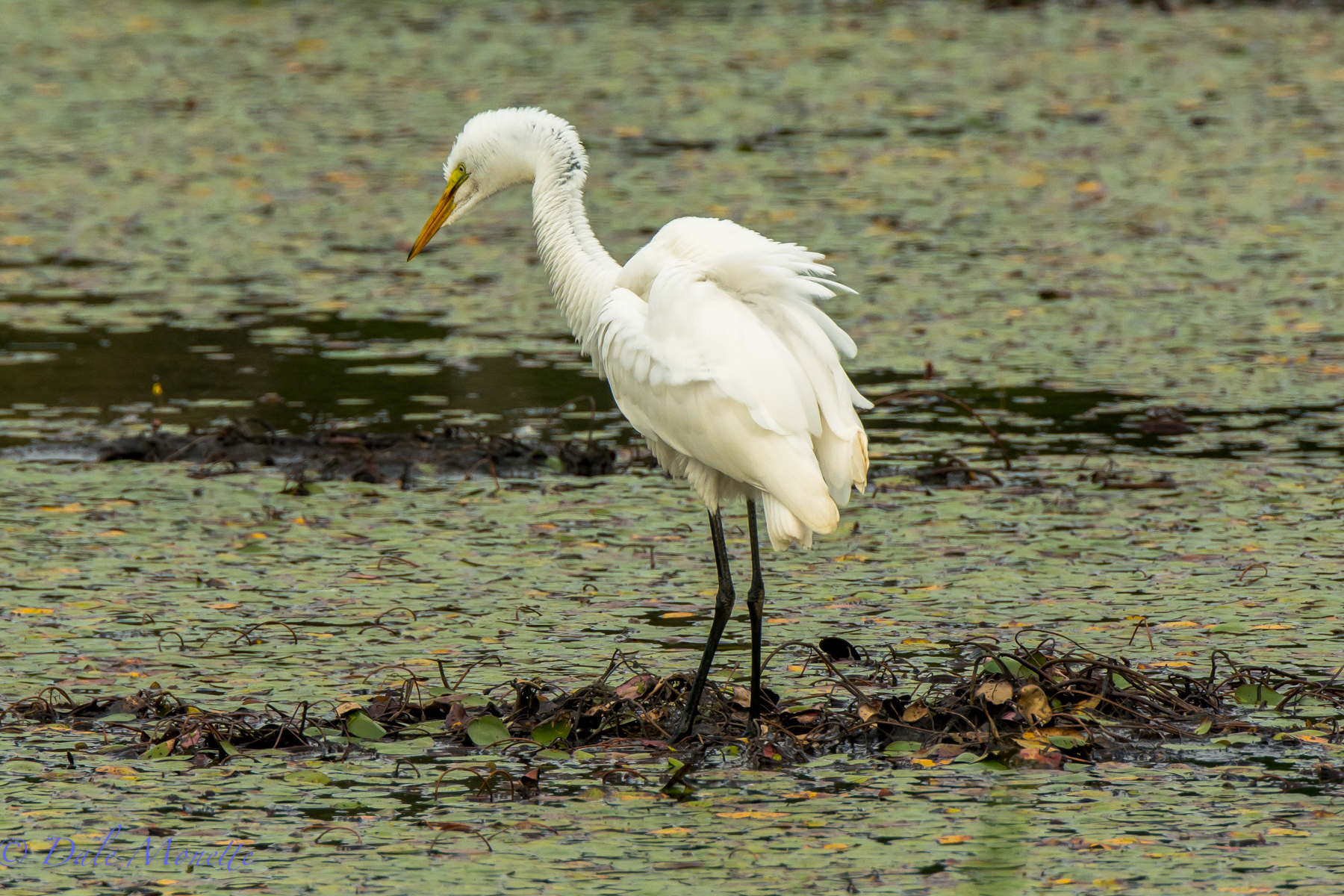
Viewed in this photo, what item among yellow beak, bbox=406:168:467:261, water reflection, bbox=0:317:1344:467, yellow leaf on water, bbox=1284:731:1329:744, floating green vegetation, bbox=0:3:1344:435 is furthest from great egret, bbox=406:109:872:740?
floating green vegetation, bbox=0:3:1344:435

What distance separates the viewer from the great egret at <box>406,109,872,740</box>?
410 centimetres

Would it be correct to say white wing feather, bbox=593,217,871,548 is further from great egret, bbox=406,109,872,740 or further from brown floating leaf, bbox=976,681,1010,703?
brown floating leaf, bbox=976,681,1010,703

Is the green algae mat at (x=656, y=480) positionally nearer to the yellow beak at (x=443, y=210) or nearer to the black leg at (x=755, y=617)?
the black leg at (x=755, y=617)

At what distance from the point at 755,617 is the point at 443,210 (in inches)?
62.8

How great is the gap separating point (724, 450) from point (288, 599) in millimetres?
1527

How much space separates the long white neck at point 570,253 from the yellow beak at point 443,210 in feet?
1.16

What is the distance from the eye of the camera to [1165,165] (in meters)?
10.2

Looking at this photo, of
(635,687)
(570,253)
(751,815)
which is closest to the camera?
(751,815)

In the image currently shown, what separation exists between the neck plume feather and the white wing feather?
0.23m

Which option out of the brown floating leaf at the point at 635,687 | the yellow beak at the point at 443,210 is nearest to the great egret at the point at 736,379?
the brown floating leaf at the point at 635,687

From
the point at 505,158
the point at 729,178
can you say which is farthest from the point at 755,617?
the point at 729,178

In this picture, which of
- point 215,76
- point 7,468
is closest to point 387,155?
point 215,76

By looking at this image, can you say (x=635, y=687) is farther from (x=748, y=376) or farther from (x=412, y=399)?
(x=412, y=399)

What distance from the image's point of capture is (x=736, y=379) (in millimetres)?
4129
